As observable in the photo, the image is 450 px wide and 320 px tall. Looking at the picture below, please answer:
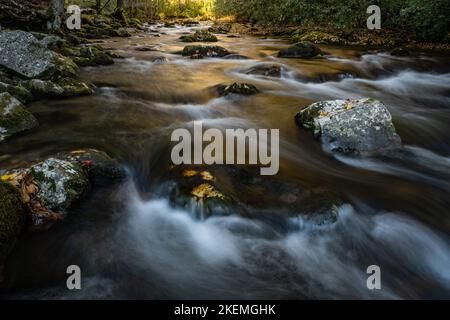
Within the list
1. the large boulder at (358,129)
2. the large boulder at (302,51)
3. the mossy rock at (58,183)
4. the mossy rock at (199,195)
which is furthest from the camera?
the large boulder at (302,51)

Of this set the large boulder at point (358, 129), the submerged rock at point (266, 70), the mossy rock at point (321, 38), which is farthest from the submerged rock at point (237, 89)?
the mossy rock at point (321, 38)

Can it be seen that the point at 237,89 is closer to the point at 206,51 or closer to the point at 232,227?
the point at 232,227

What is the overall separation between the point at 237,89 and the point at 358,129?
3334mm

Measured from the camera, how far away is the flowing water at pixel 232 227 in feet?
9.83

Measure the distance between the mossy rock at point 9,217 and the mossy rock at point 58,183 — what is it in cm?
23

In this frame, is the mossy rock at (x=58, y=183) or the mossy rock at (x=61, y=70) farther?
the mossy rock at (x=61, y=70)

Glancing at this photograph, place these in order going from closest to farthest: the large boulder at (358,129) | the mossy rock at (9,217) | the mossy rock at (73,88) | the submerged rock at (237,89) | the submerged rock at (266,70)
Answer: the mossy rock at (9,217)
the large boulder at (358,129)
the mossy rock at (73,88)
the submerged rock at (237,89)
the submerged rock at (266,70)

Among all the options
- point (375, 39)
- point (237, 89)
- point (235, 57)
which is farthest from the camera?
point (375, 39)

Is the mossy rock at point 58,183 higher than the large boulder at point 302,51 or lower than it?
lower

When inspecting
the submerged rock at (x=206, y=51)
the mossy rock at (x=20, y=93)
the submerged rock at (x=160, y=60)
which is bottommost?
the mossy rock at (x=20, y=93)

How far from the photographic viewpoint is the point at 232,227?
3.52 meters

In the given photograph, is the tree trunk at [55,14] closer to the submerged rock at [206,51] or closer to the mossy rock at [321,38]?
the submerged rock at [206,51]

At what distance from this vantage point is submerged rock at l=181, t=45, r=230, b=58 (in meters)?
12.6

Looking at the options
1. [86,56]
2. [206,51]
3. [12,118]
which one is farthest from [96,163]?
[206,51]
